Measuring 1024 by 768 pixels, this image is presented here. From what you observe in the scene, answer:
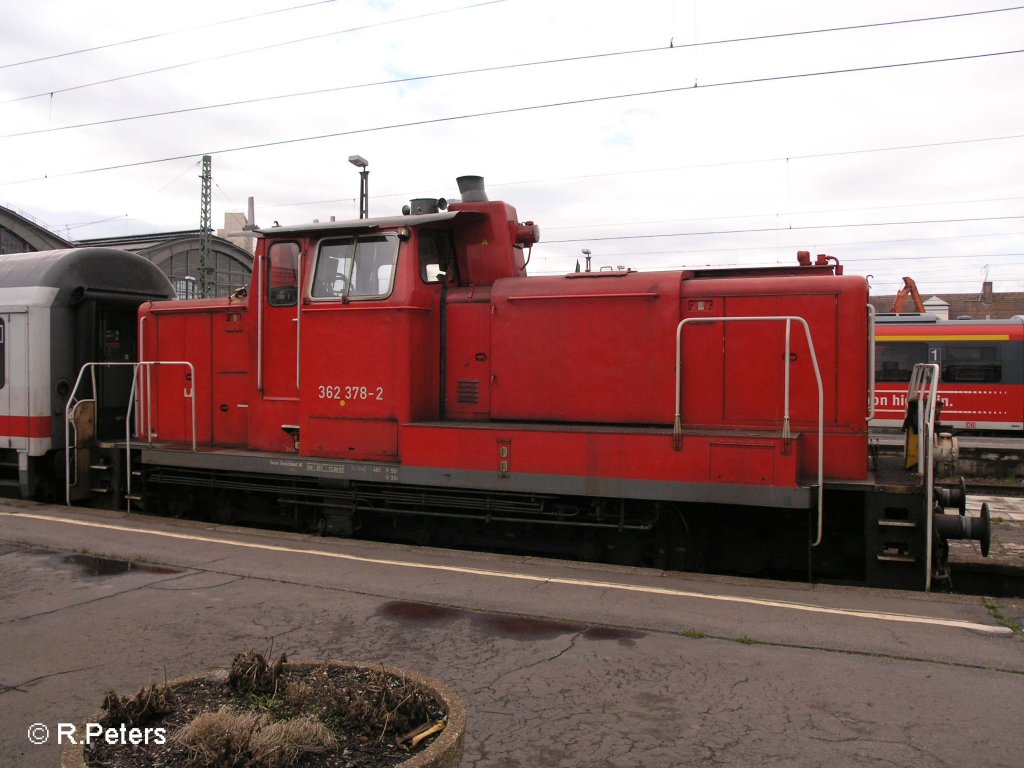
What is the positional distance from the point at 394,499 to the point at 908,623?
4640 millimetres

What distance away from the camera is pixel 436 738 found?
2.96 metres

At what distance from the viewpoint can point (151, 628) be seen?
515cm

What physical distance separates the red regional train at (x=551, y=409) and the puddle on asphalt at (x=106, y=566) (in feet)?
5.61

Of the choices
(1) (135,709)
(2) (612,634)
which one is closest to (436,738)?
(1) (135,709)

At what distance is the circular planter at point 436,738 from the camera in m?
2.75

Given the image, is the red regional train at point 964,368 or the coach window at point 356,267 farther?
the red regional train at point 964,368

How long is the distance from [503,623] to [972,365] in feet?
64.4

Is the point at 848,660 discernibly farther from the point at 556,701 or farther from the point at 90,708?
the point at 90,708

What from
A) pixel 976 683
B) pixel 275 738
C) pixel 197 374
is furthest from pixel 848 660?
pixel 197 374

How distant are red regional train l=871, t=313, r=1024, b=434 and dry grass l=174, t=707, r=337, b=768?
20777 mm

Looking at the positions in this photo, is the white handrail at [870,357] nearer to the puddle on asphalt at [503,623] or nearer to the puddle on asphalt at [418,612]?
the puddle on asphalt at [503,623]

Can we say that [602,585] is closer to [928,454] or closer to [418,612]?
[418,612]

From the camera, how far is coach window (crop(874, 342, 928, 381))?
68.3 ft

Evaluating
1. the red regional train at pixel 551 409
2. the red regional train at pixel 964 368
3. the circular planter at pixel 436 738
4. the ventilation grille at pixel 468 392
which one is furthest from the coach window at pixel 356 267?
the red regional train at pixel 964 368
